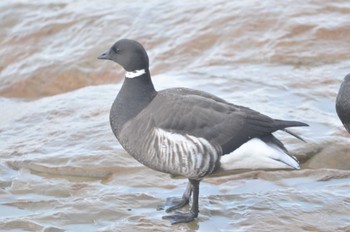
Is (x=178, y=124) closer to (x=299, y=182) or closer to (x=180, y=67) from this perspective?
(x=299, y=182)

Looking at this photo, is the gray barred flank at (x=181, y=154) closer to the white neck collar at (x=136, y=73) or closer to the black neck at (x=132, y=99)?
the black neck at (x=132, y=99)

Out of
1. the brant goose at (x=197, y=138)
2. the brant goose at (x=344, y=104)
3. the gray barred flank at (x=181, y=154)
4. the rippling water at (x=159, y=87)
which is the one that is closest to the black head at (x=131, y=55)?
the brant goose at (x=197, y=138)

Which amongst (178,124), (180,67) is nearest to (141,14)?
(180,67)

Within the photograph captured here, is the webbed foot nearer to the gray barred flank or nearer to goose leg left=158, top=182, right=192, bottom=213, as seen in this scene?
goose leg left=158, top=182, right=192, bottom=213

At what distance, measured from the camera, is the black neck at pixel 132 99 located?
24.1ft

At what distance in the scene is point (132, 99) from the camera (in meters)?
7.43

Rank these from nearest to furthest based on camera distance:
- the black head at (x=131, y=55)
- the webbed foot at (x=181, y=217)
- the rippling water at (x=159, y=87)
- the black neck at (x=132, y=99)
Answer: the webbed foot at (x=181, y=217) < the rippling water at (x=159, y=87) < the black neck at (x=132, y=99) < the black head at (x=131, y=55)

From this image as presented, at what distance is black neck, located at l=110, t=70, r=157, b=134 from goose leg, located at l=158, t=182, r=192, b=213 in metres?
0.77

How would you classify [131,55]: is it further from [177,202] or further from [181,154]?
[177,202]

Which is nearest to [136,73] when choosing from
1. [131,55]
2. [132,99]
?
[131,55]

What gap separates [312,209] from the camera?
23.3 ft

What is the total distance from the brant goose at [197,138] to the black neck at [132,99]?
0.13 ft

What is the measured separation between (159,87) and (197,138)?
342cm

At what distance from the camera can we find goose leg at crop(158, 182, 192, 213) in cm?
735
